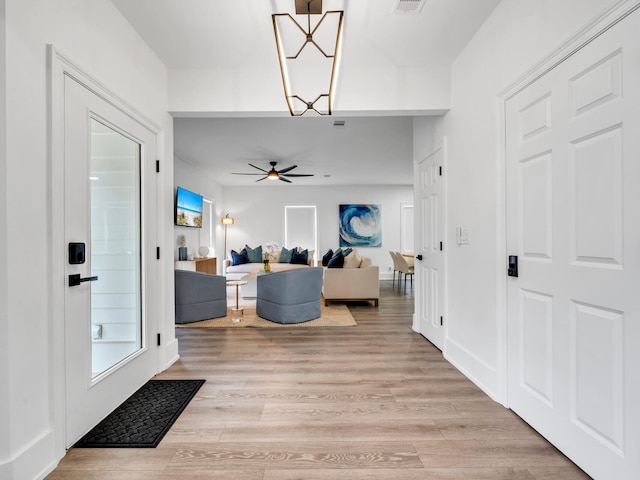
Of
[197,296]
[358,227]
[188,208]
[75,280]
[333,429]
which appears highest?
[188,208]

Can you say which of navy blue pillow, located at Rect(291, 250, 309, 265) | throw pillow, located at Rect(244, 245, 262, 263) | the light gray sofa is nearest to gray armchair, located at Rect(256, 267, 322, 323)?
the light gray sofa

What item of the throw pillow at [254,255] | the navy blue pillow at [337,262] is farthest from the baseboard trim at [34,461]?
the throw pillow at [254,255]

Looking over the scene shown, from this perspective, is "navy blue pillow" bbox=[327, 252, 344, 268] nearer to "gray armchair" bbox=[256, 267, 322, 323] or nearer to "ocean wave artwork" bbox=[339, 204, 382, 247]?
"gray armchair" bbox=[256, 267, 322, 323]

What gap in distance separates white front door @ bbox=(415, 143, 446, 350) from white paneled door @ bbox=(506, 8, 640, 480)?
1087mm

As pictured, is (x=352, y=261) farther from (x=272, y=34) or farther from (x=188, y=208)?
(x=272, y=34)

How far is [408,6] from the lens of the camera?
2068mm

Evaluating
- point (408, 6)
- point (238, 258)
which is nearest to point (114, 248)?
point (408, 6)

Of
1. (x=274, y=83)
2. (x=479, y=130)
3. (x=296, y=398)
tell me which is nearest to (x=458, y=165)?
(x=479, y=130)

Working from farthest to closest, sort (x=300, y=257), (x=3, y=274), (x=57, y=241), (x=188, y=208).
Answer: (x=300, y=257) → (x=188, y=208) → (x=57, y=241) → (x=3, y=274)

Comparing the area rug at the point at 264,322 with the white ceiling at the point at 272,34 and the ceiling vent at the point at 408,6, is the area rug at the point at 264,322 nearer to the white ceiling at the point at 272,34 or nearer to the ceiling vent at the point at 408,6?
the white ceiling at the point at 272,34

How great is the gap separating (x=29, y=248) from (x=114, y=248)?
0.73m

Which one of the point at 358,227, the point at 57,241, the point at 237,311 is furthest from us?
the point at 358,227

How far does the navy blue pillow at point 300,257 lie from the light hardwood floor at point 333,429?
15.4 ft

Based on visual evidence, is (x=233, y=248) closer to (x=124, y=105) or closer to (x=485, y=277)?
(x=124, y=105)
